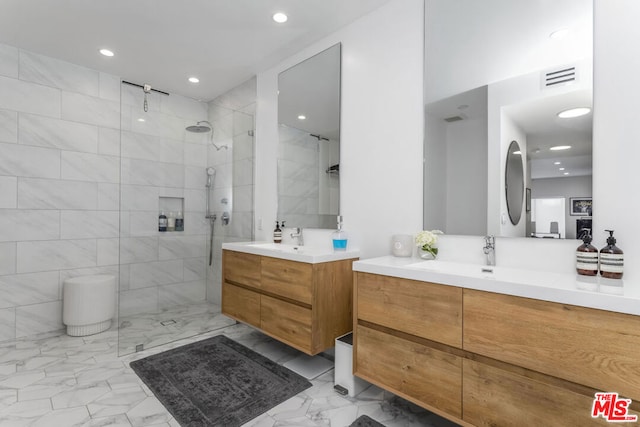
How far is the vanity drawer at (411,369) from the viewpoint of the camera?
143 centimetres

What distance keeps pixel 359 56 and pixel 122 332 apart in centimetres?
305

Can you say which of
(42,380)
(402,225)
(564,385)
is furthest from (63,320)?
(564,385)

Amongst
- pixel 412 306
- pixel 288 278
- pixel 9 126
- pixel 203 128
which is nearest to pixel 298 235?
pixel 288 278

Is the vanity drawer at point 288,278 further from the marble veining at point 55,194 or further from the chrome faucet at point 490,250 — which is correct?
the marble veining at point 55,194

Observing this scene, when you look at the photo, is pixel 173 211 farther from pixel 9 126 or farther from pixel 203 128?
pixel 9 126

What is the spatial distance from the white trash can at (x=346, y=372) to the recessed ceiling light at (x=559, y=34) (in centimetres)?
200

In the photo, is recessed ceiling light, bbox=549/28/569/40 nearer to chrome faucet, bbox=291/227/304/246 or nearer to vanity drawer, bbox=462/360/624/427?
vanity drawer, bbox=462/360/624/427

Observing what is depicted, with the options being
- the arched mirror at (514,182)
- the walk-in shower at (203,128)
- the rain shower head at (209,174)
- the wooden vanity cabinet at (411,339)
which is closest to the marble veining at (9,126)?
the walk-in shower at (203,128)

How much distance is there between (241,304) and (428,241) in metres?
1.67

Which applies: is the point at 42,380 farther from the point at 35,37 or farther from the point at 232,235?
the point at 35,37

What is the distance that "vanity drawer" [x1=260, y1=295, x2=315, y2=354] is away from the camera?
6.87 ft

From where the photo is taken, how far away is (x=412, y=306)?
1.57 metres

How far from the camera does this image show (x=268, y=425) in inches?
65.6

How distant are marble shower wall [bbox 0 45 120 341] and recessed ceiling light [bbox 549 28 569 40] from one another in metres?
3.82
